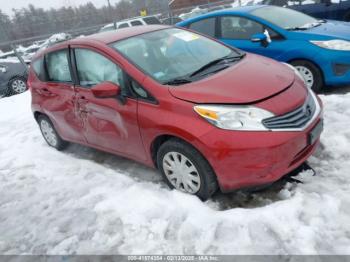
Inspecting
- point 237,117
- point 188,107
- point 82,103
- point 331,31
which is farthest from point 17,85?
point 237,117

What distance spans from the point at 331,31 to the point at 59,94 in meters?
4.30

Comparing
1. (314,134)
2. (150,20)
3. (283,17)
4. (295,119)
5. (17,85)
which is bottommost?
(17,85)

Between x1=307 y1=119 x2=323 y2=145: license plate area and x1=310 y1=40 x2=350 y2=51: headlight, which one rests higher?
x1=310 y1=40 x2=350 y2=51: headlight

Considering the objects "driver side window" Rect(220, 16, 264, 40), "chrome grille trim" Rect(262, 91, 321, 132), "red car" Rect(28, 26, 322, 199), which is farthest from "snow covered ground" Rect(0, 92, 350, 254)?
"driver side window" Rect(220, 16, 264, 40)

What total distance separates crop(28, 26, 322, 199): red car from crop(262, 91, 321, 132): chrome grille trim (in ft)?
0.03

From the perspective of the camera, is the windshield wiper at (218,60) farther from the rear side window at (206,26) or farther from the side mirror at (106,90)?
the rear side window at (206,26)

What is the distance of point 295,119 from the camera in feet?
10.4

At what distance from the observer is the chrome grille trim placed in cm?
304

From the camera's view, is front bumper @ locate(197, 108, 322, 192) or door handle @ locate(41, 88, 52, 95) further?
door handle @ locate(41, 88, 52, 95)

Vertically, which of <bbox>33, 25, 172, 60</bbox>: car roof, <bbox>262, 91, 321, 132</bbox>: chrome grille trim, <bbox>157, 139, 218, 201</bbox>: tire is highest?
<bbox>33, 25, 172, 60</bbox>: car roof

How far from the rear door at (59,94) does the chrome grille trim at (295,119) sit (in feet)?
8.35

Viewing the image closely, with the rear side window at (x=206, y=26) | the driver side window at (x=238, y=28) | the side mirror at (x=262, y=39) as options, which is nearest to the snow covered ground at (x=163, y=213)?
the side mirror at (x=262, y=39)

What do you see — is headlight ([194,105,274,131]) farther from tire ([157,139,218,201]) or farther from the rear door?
the rear door

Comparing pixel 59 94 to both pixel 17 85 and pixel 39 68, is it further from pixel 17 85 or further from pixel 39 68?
pixel 17 85
